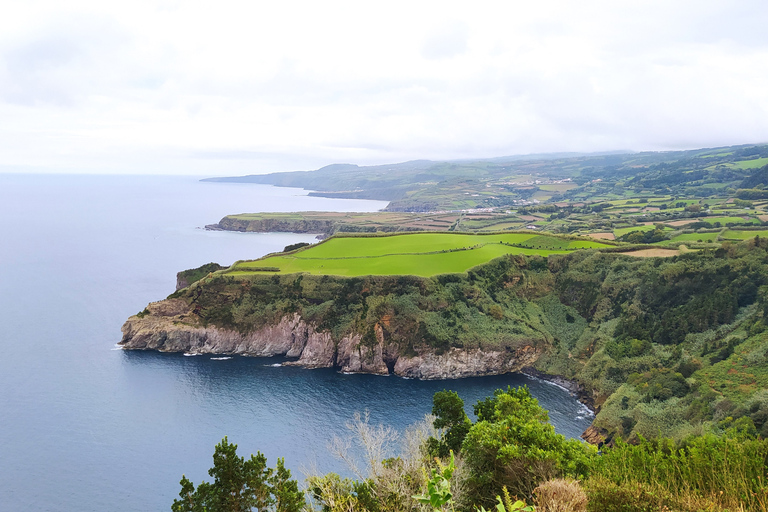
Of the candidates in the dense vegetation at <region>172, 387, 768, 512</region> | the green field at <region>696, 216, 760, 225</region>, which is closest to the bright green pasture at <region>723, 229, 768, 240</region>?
the green field at <region>696, 216, 760, 225</region>

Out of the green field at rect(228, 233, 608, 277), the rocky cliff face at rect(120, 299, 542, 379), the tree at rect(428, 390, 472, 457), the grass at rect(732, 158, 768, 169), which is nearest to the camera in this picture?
the tree at rect(428, 390, 472, 457)

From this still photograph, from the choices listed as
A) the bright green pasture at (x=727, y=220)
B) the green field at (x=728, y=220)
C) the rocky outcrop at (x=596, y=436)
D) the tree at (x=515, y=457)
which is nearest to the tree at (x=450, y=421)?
the tree at (x=515, y=457)

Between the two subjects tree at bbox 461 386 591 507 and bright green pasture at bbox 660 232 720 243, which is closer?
tree at bbox 461 386 591 507

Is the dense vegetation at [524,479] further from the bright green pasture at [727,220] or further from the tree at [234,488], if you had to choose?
the bright green pasture at [727,220]

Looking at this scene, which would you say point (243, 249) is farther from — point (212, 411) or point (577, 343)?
point (577, 343)

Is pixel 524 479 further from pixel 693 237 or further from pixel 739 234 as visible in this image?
pixel 739 234

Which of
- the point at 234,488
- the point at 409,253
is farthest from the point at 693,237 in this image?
the point at 234,488

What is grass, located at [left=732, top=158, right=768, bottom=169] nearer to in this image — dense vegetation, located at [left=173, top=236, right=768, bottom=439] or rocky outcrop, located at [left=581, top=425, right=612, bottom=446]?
dense vegetation, located at [left=173, top=236, right=768, bottom=439]

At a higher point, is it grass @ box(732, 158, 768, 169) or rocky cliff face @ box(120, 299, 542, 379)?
grass @ box(732, 158, 768, 169)
